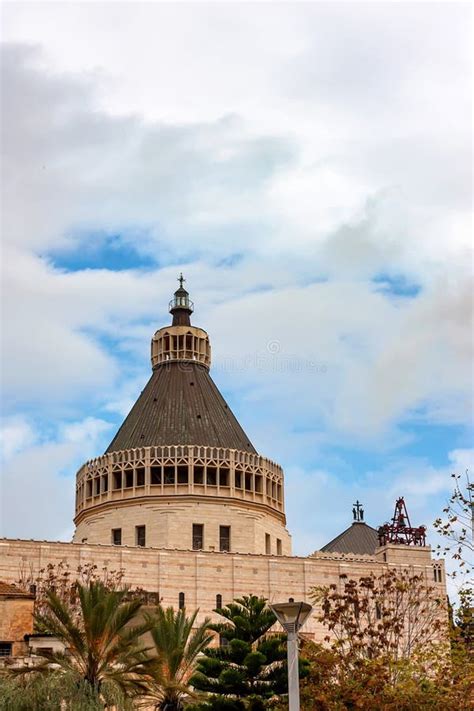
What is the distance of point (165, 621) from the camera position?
4494cm

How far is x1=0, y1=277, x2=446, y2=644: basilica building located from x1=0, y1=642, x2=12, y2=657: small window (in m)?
23.9

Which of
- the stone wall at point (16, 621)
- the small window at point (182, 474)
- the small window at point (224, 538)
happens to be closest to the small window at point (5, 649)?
the stone wall at point (16, 621)

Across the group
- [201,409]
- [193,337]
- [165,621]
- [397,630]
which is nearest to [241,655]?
[165,621]

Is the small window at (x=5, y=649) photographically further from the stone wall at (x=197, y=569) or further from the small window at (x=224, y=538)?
the small window at (x=224, y=538)

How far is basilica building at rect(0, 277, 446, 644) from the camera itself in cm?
7375

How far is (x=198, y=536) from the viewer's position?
7938 centimetres

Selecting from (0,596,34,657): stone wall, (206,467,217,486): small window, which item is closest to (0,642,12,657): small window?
(0,596,34,657): stone wall

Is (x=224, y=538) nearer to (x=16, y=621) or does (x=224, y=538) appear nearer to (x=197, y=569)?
(x=197, y=569)

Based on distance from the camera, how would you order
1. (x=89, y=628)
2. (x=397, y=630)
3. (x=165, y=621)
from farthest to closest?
(x=165, y=621)
(x=397, y=630)
(x=89, y=628)

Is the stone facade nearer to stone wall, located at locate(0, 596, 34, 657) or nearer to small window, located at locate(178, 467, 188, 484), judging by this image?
stone wall, located at locate(0, 596, 34, 657)

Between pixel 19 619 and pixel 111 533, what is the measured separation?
33.5 meters

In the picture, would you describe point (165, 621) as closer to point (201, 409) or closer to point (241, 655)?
point (241, 655)

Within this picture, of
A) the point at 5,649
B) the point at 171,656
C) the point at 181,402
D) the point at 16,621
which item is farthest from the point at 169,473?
the point at 171,656

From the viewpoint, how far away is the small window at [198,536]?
259ft
